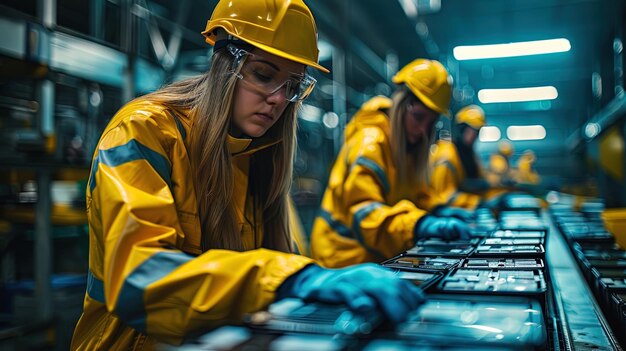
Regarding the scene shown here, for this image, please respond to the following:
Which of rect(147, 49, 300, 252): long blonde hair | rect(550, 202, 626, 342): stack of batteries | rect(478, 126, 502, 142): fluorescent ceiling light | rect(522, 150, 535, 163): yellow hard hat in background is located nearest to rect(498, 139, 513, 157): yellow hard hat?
rect(478, 126, 502, 142): fluorescent ceiling light

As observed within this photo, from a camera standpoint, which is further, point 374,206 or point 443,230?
point 374,206

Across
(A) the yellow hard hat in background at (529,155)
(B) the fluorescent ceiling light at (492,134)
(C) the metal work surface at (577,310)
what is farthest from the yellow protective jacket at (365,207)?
(A) the yellow hard hat in background at (529,155)

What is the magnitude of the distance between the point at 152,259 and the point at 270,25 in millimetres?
615

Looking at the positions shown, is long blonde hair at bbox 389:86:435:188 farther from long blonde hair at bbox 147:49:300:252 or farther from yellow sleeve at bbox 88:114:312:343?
yellow sleeve at bbox 88:114:312:343

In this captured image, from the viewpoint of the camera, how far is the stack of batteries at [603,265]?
107cm

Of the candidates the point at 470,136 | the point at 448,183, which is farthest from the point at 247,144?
the point at 470,136

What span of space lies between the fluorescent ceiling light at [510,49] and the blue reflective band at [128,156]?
511cm

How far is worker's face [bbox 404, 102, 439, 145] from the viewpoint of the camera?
8.27ft

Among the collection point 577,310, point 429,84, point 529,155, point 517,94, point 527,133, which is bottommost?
point 577,310

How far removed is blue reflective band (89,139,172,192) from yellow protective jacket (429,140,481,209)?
3338mm

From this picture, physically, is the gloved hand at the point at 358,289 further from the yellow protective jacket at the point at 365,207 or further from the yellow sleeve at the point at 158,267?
the yellow protective jacket at the point at 365,207

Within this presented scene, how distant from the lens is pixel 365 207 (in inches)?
82.6

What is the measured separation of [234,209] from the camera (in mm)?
1289

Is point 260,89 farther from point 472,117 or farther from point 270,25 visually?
point 472,117
